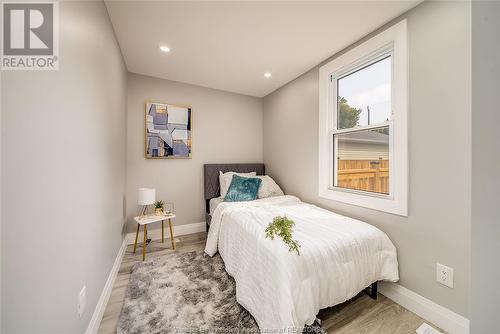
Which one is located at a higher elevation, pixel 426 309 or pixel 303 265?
pixel 303 265

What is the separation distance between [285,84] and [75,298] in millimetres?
3361

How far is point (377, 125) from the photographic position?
191cm

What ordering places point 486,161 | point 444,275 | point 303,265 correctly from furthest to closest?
point 444,275 → point 303,265 → point 486,161

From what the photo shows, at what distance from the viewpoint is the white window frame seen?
164cm

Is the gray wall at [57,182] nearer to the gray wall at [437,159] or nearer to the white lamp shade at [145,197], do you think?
the white lamp shade at [145,197]

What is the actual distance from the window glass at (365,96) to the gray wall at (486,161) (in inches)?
62.7

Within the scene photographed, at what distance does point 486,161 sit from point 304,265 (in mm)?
1059

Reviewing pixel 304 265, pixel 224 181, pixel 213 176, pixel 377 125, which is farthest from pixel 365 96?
pixel 213 176

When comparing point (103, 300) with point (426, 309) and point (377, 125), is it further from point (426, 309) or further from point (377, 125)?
point (377, 125)

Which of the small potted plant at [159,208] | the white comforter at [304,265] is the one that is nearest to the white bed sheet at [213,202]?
the small potted plant at [159,208]

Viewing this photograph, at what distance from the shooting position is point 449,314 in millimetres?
1388

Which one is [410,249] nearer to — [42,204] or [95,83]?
[42,204]

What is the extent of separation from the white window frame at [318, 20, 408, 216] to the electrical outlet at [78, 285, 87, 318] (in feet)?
7.67

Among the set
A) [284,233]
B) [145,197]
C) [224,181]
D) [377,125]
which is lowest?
[284,233]
